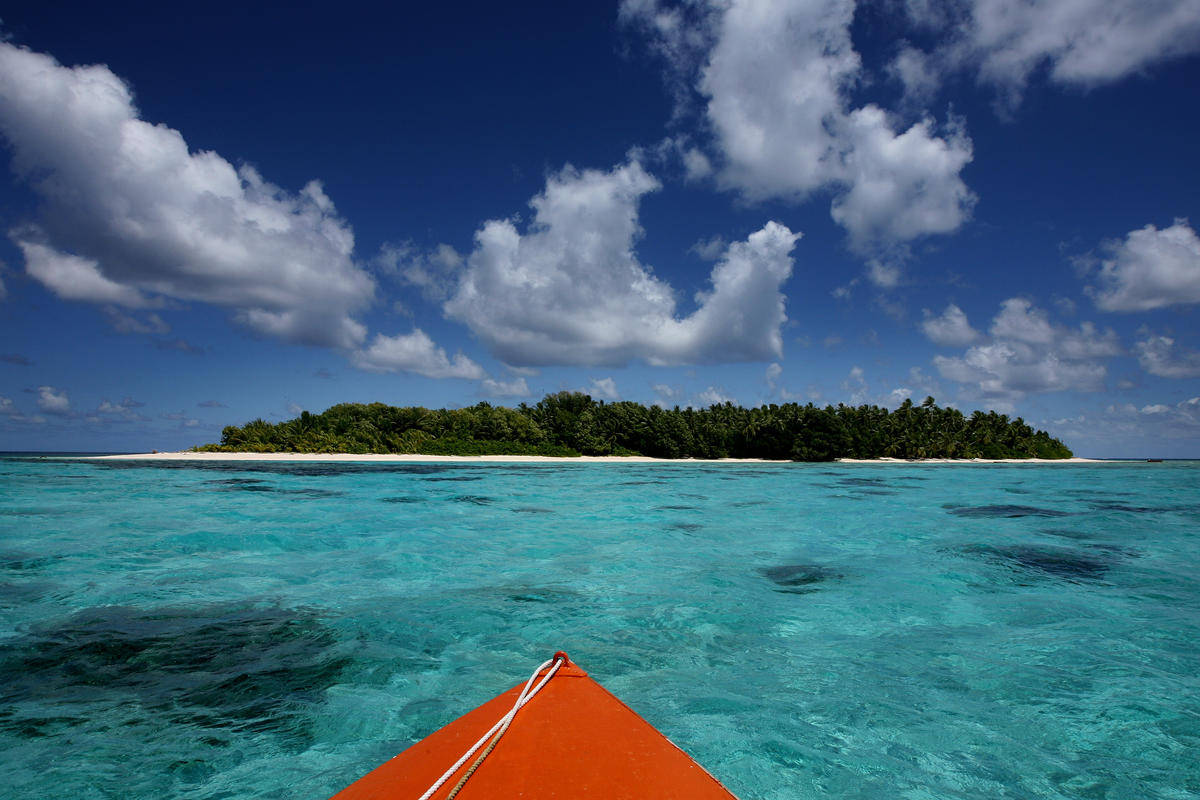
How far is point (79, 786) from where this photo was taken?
356 cm

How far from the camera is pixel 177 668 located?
517cm

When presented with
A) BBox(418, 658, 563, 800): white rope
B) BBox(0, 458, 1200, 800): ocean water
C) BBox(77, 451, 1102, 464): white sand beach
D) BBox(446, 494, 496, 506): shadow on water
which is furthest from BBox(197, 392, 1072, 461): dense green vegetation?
BBox(418, 658, 563, 800): white rope

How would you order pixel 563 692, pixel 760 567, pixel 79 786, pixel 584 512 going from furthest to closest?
pixel 584 512, pixel 760 567, pixel 79 786, pixel 563 692

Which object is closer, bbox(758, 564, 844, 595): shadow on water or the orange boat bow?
the orange boat bow

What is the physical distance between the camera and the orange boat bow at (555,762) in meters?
2.29

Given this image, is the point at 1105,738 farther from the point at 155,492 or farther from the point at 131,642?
the point at 155,492

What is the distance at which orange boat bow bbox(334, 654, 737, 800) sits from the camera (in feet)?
7.50

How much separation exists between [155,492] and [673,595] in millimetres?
20549

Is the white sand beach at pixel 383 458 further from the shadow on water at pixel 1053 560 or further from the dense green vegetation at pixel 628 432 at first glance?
the shadow on water at pixel 1053 560

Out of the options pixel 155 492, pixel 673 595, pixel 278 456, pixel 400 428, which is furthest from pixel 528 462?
pixel 673 595

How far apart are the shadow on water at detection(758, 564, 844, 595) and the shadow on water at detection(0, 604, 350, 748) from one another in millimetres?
6280

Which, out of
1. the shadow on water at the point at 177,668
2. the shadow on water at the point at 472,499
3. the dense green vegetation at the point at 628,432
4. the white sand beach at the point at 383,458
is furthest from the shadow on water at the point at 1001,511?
the dense green vegetation at the point at 628,432

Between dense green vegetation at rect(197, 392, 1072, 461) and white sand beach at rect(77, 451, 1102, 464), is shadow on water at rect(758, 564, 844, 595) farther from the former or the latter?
dense green vegetation at rect(197, 392, 1072, 461)

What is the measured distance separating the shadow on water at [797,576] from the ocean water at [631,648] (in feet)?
0.27
